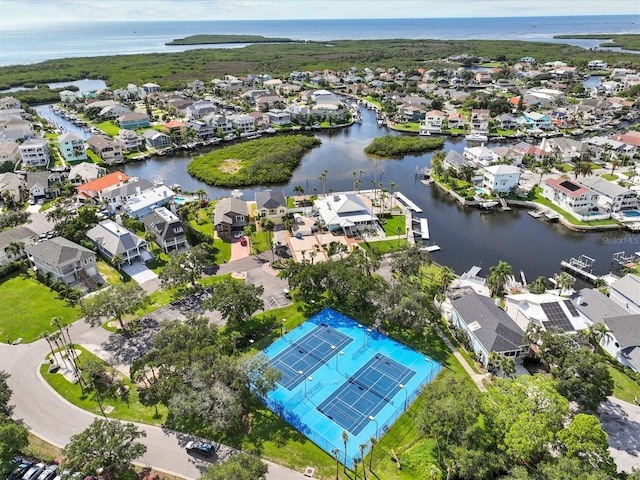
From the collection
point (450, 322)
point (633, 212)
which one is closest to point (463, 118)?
point (633, 212)

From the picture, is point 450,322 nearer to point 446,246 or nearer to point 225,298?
point 446,246

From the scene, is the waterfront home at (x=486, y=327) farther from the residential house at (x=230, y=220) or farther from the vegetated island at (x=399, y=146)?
the vegetated island at (x=399, y=146)

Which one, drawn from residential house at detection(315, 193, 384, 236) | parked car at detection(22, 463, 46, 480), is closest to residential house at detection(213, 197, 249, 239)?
residential house at detection(315, 193, 384, 236)

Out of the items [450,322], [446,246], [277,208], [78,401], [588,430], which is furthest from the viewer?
[277,208]

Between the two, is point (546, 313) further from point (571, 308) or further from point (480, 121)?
point (480, 121)

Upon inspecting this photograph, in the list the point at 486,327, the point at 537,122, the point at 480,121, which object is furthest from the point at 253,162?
the point at 537,122

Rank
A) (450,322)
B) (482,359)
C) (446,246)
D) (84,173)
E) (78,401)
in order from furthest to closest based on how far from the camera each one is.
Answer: (84,173), (446,246), (450,322), (482,359), (78,401)

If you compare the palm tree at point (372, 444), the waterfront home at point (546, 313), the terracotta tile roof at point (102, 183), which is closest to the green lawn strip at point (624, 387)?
the waterfront home at point (546, 313)
